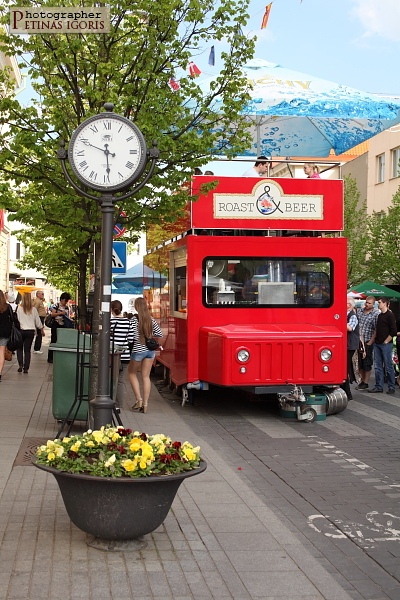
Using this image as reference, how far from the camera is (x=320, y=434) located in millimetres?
11289

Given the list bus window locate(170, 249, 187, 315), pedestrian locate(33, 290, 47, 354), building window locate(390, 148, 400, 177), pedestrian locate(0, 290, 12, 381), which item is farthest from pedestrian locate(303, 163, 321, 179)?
building window locate(390, 148, 400, 177)

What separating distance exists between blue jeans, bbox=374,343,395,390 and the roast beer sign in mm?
4094

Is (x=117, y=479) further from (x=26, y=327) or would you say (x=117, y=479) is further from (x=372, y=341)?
(x=26, y=327)

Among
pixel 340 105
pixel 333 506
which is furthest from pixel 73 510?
pixel 340 105

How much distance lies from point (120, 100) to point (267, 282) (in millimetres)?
3870

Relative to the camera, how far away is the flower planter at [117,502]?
5352mm

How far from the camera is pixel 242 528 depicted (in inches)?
250

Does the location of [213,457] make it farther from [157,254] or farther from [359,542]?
[157,254]

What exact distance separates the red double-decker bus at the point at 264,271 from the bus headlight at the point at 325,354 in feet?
0.05

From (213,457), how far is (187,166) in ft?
13.3

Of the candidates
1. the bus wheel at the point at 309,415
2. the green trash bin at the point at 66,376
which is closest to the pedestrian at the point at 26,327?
the bus wheel at the point at 309,415

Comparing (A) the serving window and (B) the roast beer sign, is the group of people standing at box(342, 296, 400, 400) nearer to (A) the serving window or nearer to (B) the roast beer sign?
(A) the serving window

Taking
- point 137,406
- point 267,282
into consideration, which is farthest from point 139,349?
point 267,282

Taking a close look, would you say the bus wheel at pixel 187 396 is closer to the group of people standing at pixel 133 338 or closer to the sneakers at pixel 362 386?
the group of people standing at pixel 133 338
